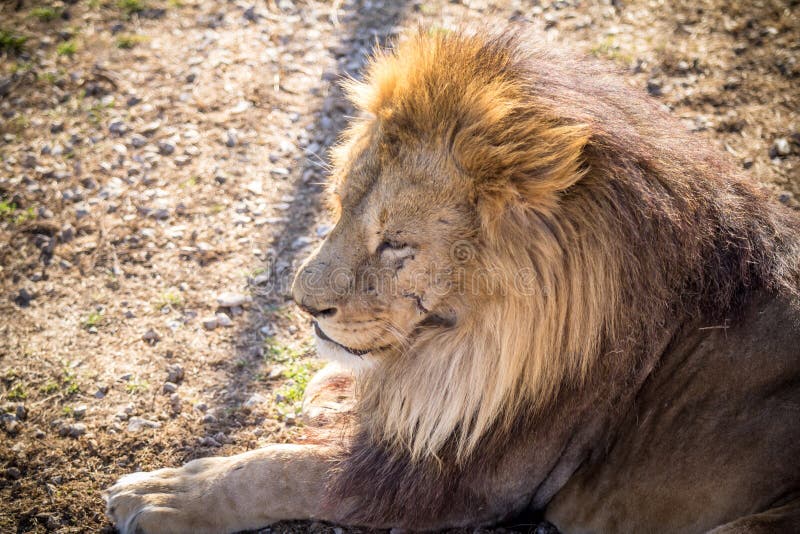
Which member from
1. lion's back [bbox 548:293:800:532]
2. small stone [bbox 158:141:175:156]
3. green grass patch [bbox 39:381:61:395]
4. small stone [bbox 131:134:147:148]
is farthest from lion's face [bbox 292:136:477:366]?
small stone [bbox 131:134:147:148]

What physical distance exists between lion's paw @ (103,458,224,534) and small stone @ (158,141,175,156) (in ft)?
7.27

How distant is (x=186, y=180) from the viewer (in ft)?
13.6

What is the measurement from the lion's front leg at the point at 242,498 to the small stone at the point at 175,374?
726mm

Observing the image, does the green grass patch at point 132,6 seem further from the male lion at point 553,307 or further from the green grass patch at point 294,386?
the male lion at point 553,307

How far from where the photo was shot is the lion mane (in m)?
2.07

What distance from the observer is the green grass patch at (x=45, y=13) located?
5082 millimetres

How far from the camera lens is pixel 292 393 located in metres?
3.20

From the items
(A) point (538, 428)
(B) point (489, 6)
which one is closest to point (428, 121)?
(A) point (538, 428)

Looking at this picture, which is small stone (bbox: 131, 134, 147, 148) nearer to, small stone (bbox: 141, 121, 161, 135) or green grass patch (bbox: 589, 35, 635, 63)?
small stone (bbox: 141, 121, 161, 135)

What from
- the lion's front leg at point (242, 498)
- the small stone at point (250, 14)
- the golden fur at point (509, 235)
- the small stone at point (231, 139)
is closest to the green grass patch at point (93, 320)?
the lion's front leg at point (242, 498)

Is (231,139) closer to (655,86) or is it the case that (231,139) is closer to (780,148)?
(655,86)

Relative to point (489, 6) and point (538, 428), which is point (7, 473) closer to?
point (538, 428)

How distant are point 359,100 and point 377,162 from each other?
0.39 meters

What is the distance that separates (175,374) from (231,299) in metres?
0.51
